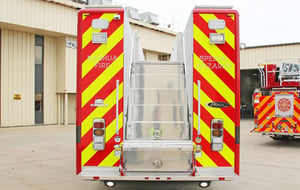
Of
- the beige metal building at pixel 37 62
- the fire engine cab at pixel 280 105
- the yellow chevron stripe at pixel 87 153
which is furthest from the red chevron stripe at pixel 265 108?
the beige metal building at pixel 37 62

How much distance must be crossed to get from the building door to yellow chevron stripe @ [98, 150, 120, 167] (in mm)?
16069

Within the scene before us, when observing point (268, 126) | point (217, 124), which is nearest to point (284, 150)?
point (268, 126)

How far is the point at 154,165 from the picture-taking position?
4.70 meters

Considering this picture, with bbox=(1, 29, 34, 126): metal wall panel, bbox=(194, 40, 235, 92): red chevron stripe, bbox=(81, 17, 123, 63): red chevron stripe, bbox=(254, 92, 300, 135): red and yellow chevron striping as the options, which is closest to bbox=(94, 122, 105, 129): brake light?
bbox=(81, 17, 123, 63): red chevron stripe

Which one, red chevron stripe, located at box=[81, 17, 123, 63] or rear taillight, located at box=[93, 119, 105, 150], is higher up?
red chevron stripe, located at box=[81, 17, 123, 63]

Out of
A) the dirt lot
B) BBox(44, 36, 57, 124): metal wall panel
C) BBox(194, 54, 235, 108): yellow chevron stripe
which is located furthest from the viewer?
BBox(44, 36, 57, 124): metal wall panel

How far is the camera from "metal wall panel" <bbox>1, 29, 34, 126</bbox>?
18344 mm

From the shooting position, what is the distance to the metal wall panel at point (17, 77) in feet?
60.2

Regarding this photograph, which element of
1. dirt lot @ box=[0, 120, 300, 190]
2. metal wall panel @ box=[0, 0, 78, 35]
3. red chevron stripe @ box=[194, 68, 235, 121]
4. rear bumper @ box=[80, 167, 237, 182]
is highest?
metal wall panel @ box=[0, 0, 78, 35]

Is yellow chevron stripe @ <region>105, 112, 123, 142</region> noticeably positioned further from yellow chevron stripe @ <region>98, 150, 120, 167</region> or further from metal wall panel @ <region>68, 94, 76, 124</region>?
metal wall panel @ <region>68, 94, 76, 124</region>

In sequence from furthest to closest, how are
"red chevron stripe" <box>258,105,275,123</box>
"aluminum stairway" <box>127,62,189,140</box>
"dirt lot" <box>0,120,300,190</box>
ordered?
1. "red chevron stripe" <box>258,105,275,123</box>
2. "dirt lot" <box>0,120,300,190</box>
3. "aluminum stairway" <box>127,62,189,140</box>

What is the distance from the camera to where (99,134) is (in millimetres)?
4977

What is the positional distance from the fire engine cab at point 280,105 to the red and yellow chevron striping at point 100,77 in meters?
7.56

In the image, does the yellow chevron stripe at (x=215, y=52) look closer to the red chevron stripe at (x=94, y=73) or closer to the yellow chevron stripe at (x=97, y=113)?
the red chevron stripe at (x=94, y=73)
